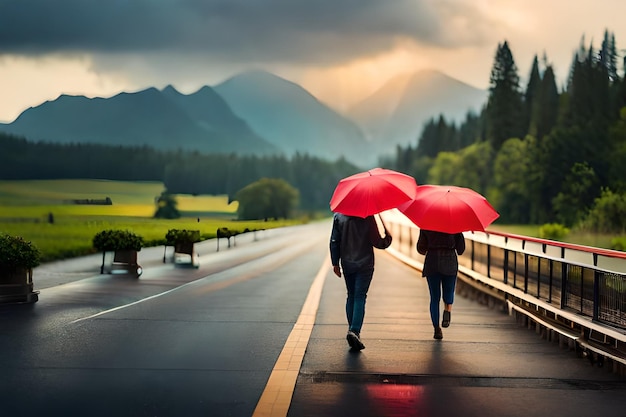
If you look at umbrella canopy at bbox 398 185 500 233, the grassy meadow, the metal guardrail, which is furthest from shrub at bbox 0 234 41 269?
the grassy meadow

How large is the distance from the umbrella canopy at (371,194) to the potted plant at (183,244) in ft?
65.4

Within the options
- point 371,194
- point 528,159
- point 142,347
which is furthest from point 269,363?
point 528,159

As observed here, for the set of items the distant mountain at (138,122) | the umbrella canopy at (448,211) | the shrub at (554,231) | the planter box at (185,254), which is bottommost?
the shrub at (554,231)

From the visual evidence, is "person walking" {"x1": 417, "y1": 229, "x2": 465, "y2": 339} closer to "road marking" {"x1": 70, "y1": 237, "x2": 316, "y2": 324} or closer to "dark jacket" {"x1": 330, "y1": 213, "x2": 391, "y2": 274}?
"dark jacket" {"x1": 330, "y1": 213, "x2": 391, "y2": 274}

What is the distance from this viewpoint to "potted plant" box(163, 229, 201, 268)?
30.5m

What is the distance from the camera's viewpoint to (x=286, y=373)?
918 centimetres

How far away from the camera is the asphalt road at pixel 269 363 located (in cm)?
778

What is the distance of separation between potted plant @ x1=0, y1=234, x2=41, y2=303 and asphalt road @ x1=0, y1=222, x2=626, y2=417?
1.41ft

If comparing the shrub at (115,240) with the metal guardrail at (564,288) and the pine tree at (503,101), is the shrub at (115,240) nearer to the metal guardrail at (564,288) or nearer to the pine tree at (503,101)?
the metal guardrail at (564,288)

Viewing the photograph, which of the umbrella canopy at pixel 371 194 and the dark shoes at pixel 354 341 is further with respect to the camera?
Result: the dark shoes at pixel 354 341

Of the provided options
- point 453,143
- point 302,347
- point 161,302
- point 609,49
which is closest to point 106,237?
point 161,302

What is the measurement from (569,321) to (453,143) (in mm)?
181938

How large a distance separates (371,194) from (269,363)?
2.31 metres

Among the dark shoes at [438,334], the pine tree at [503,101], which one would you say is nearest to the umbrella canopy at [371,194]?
the dark shoes at [438,334]
